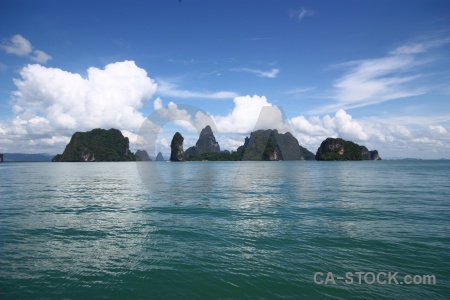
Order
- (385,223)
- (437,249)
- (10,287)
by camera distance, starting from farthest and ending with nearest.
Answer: (385,223)
(437,249)
(10,287)

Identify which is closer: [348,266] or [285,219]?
[348,266]

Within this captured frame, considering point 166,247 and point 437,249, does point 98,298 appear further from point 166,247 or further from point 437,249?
point 437,249

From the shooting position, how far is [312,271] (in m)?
13.1

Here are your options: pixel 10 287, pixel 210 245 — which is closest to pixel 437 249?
pixel 210 245

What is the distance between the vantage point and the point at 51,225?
22188 millimetres

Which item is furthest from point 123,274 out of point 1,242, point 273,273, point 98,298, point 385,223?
point 385,223

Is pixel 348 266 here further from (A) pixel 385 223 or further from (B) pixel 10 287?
(B) pixel 10 287

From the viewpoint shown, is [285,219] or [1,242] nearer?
[1,242]

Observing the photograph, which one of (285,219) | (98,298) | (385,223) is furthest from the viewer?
(285,219)

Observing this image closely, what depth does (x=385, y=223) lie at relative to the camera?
72.5ft

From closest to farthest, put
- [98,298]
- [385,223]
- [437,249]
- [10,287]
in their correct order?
[98,298]
[10,287]
[437,249]
[385,223]

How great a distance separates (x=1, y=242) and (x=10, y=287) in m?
8.17

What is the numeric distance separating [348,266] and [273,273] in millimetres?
4167

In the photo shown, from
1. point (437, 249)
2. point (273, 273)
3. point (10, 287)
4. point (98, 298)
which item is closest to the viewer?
point (98, 298)
